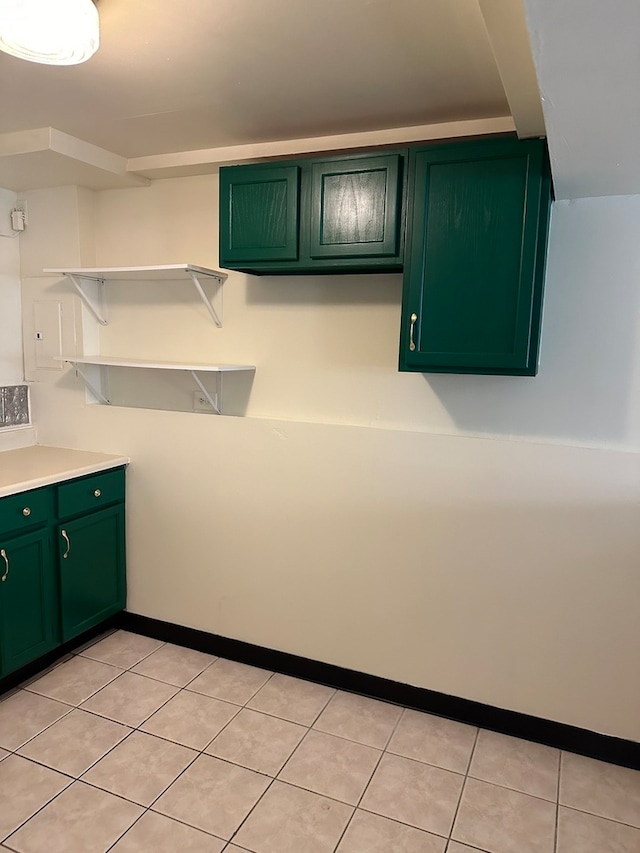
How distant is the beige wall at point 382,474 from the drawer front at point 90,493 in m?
0.10

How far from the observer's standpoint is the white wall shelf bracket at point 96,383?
2.98 meters

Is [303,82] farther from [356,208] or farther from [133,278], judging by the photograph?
[133,278]

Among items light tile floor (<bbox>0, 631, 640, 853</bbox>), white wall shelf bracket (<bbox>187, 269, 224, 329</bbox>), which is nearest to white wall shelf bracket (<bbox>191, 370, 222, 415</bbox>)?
white wall shelf bracket (<bbox>187, 269, 224, 329</bbox>)

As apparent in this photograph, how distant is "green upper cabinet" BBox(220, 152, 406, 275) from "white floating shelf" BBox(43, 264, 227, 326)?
0.24 m

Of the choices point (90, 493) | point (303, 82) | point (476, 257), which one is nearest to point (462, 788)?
point (476, 257)

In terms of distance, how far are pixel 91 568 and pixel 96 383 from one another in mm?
927

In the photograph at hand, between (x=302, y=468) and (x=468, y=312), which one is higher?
(x=468, y=312)

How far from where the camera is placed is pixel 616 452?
2.07 metres

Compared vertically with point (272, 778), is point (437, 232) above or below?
above

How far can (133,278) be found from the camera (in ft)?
9.53

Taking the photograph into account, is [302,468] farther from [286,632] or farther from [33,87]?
[33,87]

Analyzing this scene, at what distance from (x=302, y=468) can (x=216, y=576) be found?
0.71m

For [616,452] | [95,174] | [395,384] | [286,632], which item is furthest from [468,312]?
[95,174]

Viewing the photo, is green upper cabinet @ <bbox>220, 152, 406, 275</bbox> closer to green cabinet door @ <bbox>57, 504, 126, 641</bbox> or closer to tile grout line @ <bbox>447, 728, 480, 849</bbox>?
green cabinet door @ <bbox>57, 504, 126, 641</bbox>
